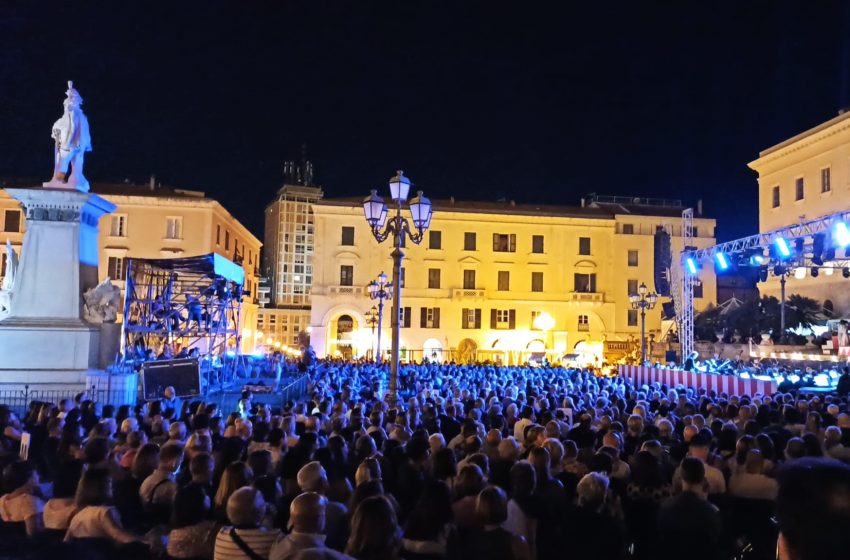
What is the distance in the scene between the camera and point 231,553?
390cm

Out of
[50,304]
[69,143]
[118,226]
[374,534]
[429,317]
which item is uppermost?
[118,226]

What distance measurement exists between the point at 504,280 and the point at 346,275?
39.9 feet

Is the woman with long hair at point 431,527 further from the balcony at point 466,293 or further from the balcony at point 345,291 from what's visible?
the balcony at point 466,293

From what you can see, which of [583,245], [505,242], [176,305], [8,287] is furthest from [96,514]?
[583,245]

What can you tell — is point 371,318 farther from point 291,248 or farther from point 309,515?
point 309,515

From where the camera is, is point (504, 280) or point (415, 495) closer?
point (415, 495)

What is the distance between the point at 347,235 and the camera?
164ft

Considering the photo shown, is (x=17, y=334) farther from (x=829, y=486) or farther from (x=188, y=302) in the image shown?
(x=829, y=486)

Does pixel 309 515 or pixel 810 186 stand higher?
pixel 810 186

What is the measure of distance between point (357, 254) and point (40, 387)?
1408 inches

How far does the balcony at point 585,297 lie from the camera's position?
168 ft

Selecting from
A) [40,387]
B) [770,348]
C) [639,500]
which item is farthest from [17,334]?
[770,348]

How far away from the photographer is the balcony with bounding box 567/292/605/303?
51.3 m

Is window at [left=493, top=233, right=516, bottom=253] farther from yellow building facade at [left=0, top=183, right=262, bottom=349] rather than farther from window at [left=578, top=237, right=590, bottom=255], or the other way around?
yellow building facade at [left=0, top=183, right=262, bottom=349]
